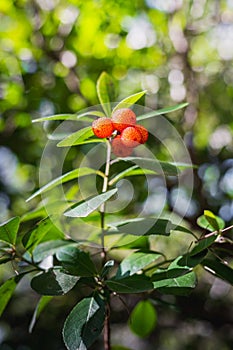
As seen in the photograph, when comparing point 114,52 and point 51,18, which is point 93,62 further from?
point 51,18

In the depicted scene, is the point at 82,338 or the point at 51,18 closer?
the point at 82,338

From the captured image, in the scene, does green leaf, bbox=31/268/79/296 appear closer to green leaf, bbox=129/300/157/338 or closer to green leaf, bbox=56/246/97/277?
green leaf, bbox=56/246/97/277

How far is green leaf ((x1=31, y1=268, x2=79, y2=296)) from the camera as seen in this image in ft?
1.99

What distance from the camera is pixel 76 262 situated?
25.6 inches

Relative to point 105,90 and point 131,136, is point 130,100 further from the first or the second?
point 105,90

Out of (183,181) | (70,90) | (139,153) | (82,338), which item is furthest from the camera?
(70,90)

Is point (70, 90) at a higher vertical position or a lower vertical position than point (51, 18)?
lower

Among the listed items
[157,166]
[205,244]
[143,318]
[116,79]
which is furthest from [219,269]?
[116,79]

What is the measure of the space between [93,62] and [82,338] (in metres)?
1.13

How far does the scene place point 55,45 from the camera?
1.56 m

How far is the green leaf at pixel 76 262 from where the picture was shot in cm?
63

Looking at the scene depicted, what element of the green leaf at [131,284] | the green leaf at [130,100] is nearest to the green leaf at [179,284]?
the green leaf at [131,284]

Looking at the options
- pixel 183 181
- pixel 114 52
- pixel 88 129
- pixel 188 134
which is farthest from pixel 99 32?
pixel 88 129

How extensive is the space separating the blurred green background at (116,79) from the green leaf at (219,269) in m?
0.63
